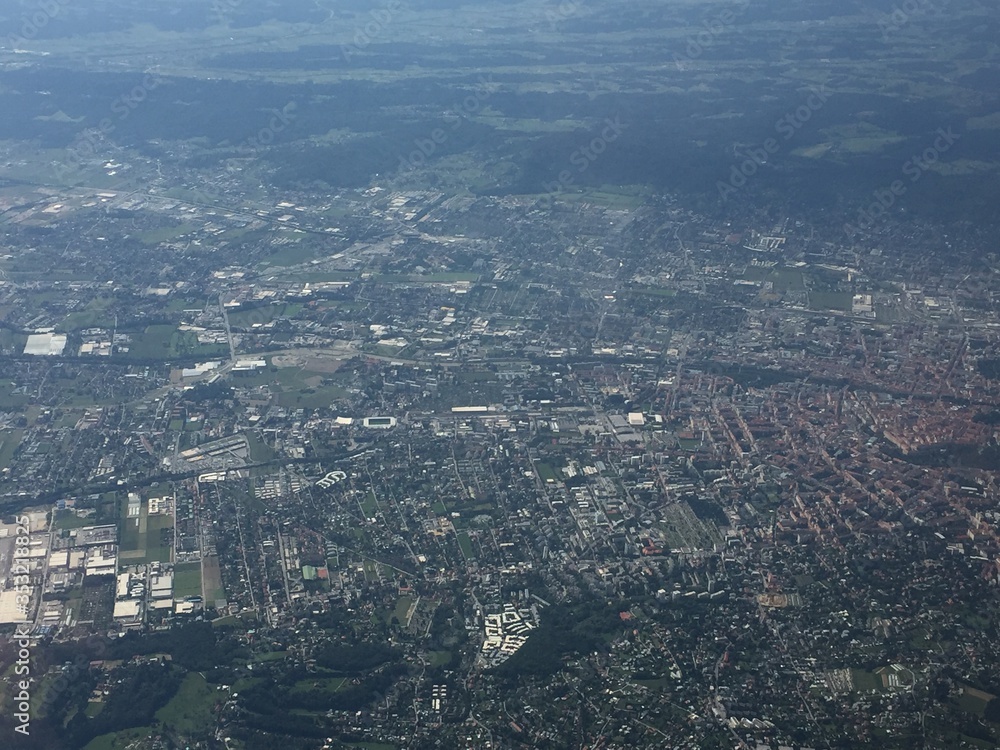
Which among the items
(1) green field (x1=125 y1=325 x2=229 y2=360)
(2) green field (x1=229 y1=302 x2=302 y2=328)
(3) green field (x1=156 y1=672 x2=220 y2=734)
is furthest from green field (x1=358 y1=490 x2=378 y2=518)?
(2) green field (x1=229 y1=302 x2=302 y2=328)

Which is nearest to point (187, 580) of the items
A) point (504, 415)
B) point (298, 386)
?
point (298, 386)

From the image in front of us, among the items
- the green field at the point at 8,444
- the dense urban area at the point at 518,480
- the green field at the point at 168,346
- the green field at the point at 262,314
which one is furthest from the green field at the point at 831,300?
the green field at the point at 8,444

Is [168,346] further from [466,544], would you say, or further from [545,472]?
[466,544]

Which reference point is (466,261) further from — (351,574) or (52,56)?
(52,56)

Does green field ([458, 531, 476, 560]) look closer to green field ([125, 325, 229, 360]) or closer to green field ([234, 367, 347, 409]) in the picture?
green field ([234, 367, 347, 409])

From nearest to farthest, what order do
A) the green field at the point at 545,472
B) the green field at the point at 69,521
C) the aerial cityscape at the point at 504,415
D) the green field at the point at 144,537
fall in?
1. the aerial cityscape at the point at 504,415
2. the green field at the point at 144,537
3. the green field at the point at 69,521
4. the green field at the point at 545,472

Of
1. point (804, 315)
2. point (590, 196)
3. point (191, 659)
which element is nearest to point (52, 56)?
point (590, 196)

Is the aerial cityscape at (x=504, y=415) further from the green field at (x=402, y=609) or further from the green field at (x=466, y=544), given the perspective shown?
the green field at (x=402, y=609)

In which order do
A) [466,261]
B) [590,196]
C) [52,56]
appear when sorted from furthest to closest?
1. [52,56]
2. [590,196]
3. [466,261]
